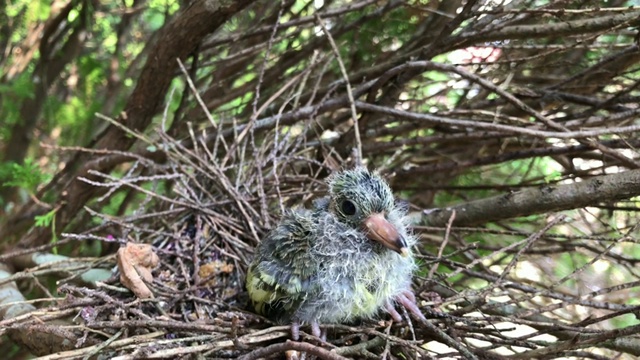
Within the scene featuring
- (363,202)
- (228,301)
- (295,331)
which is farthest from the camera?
(228,301)

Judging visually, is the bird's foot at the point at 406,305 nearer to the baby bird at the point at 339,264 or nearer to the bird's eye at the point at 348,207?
the baby bird at the point at 339,264

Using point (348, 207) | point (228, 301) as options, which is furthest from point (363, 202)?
point (228, 301)

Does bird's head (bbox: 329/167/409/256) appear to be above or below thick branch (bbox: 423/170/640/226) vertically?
below

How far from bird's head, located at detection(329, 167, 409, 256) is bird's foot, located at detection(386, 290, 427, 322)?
135 mm

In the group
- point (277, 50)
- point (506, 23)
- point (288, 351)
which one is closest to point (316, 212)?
point (288, 351)

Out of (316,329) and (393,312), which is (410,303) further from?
(316,329)

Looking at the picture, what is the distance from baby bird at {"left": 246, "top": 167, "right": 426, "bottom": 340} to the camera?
3.73 ft

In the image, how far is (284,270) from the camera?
3.85 feet

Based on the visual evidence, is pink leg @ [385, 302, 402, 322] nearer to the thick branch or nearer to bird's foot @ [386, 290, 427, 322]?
bird's foot @ [386, 290, 427, 322]

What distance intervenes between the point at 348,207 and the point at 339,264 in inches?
6.1

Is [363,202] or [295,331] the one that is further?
[363,202]

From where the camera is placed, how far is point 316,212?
1.29 m

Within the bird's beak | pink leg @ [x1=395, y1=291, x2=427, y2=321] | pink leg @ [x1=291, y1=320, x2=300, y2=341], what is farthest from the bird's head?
pink leg @ [x1=291, y1=320, x2=300, y2=341]

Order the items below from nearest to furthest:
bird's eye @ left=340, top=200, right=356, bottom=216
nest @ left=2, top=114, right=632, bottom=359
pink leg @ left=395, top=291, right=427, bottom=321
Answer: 1. nest @ left=2, top=114, right=632, bottom=359
2. pink leg @ left=395, top=291, right=427, bottom=321
3. bird's eye @ left=340, top=200, right=356, bottom=216
